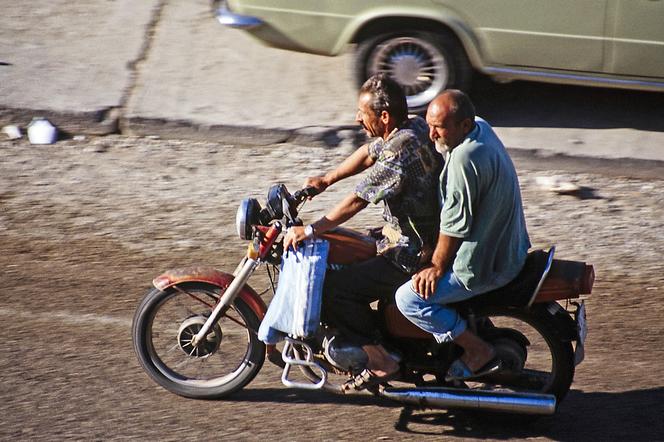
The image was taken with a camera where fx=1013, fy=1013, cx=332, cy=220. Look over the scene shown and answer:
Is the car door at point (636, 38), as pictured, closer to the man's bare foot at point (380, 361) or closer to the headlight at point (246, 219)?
the man's bare foot at point (380, 361)

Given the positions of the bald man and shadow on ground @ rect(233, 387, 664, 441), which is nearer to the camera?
the bald man

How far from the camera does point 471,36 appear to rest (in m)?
8.04

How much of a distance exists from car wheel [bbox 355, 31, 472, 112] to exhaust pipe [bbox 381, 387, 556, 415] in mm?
3788

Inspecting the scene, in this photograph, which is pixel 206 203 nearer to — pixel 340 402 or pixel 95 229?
pixel 95 229

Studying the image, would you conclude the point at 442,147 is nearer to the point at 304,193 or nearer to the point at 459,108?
the point at 459,108

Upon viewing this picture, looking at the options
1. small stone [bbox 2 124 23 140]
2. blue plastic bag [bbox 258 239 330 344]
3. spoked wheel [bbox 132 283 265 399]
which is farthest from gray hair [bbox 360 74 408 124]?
small stone [bbox 2 124 23 140]

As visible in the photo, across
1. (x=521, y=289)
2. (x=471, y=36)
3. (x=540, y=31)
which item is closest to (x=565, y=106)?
(x=540, y=31)

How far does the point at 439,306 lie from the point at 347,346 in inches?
19.8

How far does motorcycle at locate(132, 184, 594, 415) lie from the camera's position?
4.75 metres

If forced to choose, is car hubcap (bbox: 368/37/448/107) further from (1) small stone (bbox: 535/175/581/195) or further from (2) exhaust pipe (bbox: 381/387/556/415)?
(2) exhaust pipe (bbox: 381/387/556/415)

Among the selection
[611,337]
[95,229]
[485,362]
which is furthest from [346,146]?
[485,362]

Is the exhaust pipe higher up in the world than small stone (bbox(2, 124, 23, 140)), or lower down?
lower down

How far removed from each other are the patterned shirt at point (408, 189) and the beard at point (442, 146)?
0.29ft

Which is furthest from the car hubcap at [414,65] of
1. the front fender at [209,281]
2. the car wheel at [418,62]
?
the front fender at [209,281]
